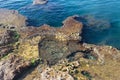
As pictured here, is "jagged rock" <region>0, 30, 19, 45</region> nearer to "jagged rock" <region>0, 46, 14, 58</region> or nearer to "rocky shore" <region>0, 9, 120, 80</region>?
"rocky shore" <region>0, 9, 120, 80</region>

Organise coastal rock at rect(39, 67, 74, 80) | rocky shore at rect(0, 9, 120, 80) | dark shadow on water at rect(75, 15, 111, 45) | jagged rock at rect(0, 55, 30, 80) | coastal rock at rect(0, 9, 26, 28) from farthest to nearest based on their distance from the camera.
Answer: coastal rock at rect(0, 9, 26, 28) → dark shadow on water at rect(75, 15, 111, 45) → jagged rock at rect(0, 55, 30, 80) → rocky shore at rect(0, 9, 120, 80) → coastal rock at rect(39, 67, 74, 80)

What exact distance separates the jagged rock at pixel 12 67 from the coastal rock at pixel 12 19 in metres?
6.00

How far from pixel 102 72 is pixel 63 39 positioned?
433cm

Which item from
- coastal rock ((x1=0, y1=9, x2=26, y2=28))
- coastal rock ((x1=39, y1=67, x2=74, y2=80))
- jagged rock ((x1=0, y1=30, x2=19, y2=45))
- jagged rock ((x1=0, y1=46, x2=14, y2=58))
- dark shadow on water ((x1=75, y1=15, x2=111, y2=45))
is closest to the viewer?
coastal rock ((x1=39, y1=67, x2=74, y2=80))

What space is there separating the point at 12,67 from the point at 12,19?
850cm

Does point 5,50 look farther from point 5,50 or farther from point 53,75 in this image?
point 53,75

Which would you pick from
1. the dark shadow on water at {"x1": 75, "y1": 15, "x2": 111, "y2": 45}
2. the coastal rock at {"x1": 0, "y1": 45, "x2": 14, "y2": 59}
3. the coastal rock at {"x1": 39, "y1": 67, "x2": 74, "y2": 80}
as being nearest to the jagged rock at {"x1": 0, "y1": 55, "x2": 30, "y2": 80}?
the coastal rock at {"x1": 0, "y1": 45, "x2": 14, "y2": 59}

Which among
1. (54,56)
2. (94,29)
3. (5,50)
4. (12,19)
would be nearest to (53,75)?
(54,56)

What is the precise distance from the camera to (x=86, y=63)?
14969mm

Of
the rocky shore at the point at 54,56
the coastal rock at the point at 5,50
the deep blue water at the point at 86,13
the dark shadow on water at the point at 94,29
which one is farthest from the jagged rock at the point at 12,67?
the deep blue water at the point at 86,13

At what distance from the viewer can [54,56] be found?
16.0 m

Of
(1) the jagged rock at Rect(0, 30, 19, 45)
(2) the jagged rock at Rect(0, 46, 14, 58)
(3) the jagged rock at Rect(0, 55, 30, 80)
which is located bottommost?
(3) the jagged rock at Rect(0, 55, 30, 80)

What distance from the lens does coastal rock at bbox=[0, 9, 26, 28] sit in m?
21.5

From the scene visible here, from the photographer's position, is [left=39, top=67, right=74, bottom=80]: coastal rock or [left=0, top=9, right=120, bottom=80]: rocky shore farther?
[left=0, top=9, right=120, bottom=80]: rocky shore
